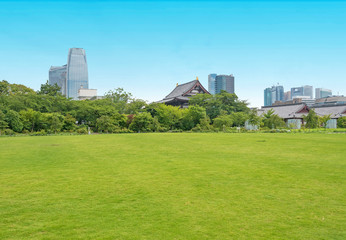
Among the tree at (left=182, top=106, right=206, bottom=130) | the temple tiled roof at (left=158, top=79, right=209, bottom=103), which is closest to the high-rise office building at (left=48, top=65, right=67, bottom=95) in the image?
the temple tiled roof at (left=158, top=79, right=209, bottom=103)

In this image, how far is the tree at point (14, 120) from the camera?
78.2 ft

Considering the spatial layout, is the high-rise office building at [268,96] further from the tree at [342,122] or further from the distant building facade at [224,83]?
the tree at [342,122]

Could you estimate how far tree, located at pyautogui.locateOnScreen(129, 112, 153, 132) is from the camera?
29108 millimetres

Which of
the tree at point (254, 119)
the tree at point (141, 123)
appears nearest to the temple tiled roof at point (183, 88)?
the tree at point (141, 123)

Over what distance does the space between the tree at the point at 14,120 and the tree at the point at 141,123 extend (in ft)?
36.1

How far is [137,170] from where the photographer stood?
6914mm

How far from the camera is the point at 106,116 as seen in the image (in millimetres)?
28359

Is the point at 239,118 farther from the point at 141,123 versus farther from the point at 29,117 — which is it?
the point at 29,117

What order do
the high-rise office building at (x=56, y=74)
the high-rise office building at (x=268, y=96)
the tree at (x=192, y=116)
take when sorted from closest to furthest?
the tree at (x=192, y=116)
the high-rise office building at (x=56, y=74)
the high-rise office building at (x=268, y=96)

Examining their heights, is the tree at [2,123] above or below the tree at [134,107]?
below

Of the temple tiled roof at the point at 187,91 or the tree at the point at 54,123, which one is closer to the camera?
the tree at the point at 54,123

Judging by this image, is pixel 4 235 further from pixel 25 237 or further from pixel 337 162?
pixel 337 162

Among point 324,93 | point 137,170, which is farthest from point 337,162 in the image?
point 324,93

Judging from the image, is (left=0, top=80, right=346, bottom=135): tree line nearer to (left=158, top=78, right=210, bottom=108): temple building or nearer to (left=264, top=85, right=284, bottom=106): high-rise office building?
(left=158, top=78, right=210, bottom=108): temple building
